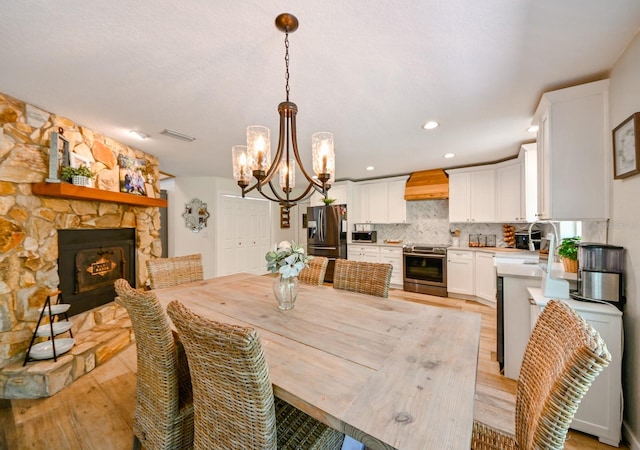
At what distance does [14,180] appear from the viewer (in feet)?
6.82

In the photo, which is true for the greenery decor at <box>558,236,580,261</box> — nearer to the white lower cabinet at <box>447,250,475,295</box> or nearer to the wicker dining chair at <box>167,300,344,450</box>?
the white lower cabinet at <box>447,250,475,295</box>

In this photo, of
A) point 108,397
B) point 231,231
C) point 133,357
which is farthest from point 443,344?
point 231,231

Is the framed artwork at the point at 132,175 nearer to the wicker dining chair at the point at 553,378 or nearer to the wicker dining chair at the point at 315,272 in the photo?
the wicker dining chair at the point at 315,272

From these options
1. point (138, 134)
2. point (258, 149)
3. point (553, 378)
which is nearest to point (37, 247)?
point (138, 134)

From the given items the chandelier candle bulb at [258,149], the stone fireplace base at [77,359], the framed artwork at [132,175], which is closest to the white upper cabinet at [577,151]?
the chandelier candle bulb at [258,149]

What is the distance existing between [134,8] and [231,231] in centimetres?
460

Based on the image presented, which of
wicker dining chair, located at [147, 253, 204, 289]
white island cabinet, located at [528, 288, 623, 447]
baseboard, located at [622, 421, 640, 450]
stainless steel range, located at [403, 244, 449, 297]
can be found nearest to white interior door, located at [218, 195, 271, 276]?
wicker dining chair, located at [147, 253, 204, 289]

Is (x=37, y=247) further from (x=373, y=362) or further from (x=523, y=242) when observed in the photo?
(x=523, y=242)

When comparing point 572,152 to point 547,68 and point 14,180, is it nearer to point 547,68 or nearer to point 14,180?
point 547,68

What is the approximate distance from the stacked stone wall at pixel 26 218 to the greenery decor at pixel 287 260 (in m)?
2.26

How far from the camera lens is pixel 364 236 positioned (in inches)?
212

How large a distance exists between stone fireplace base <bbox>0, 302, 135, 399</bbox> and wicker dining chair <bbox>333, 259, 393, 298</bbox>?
227cm

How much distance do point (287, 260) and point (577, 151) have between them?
7.37ft

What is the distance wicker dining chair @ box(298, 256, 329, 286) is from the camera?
2277 millimetres
